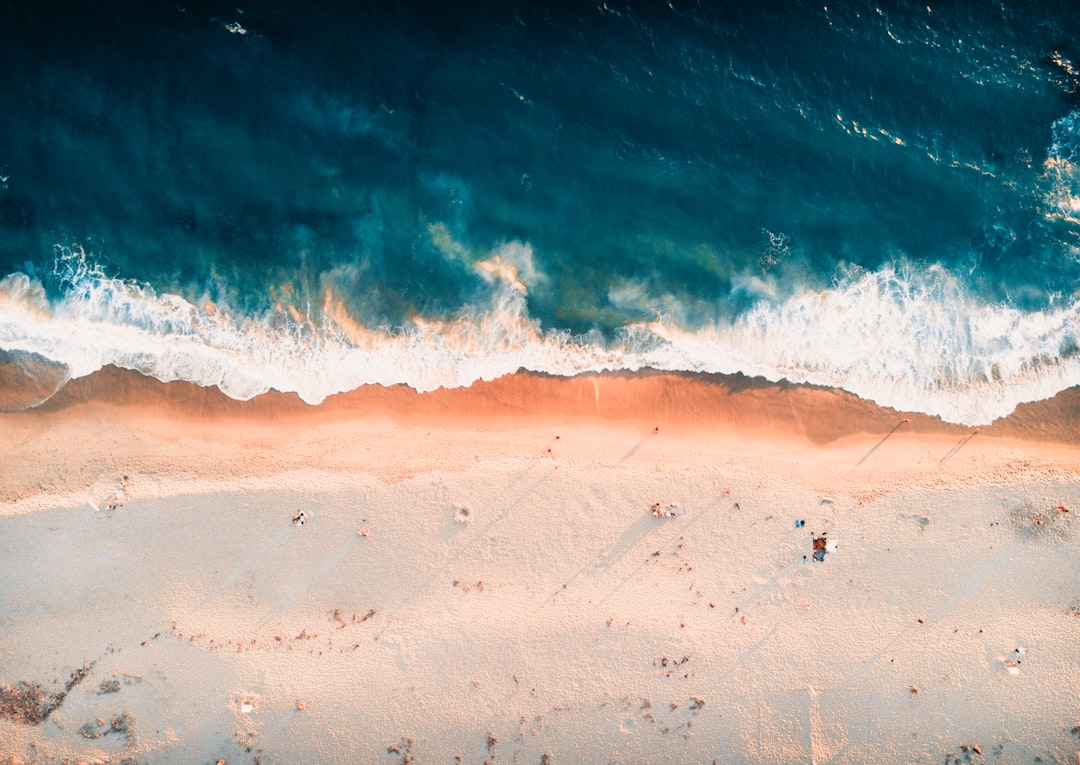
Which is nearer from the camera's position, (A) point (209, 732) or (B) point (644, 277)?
(A) point (209, 732)

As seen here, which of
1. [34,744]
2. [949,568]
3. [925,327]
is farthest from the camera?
[925,327]

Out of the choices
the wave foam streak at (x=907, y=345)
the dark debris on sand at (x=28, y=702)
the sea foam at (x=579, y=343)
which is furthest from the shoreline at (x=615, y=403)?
the dark debris on sand at (x=28, y=702)

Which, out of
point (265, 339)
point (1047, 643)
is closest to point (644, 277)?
point (265, 339)

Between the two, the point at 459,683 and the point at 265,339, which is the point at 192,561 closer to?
the point at 265,339

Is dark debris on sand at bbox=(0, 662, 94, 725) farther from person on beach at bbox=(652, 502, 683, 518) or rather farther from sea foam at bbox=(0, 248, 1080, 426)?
person on beach at bbox=(652, 502, 683, 518)

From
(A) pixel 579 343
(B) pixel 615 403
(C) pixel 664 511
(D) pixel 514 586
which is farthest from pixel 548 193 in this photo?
(D) pixel 514 586
